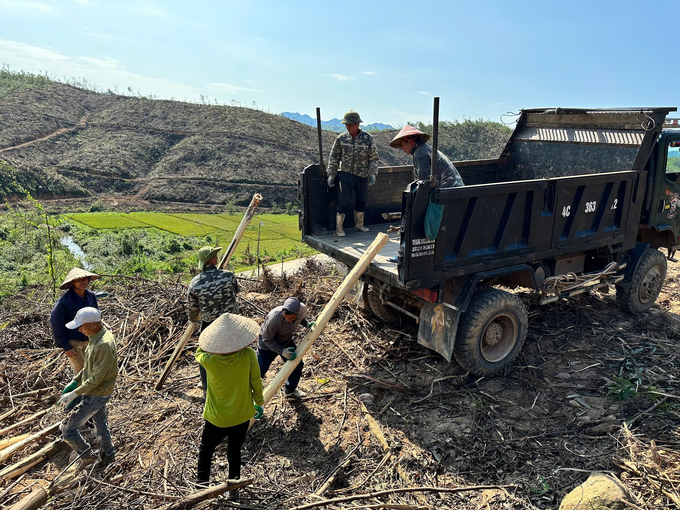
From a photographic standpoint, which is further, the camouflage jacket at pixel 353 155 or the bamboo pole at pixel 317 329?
the camouflage jacket at pixel 353 155

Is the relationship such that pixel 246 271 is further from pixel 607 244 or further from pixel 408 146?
pixel 607 244

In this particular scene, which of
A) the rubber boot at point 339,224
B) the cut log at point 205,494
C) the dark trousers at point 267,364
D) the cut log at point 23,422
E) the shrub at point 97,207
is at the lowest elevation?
the cut log at point 23,422

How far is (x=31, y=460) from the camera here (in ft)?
13.0

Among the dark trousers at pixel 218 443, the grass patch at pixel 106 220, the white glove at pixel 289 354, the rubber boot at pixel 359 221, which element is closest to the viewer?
the dark trousers at pixel 218 443

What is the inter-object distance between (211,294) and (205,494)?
1.86 m

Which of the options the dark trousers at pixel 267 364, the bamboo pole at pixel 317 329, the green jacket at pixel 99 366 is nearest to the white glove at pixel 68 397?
the green jacket at pixel 99 366

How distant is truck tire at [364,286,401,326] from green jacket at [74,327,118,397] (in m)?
3.07

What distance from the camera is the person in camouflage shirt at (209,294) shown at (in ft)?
14.9

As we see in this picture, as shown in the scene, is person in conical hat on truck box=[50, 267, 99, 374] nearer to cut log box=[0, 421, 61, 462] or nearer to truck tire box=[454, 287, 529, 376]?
cut log box=[0, 421, 61, 462]

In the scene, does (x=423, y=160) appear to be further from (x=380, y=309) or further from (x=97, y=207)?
(x=97, y=207)

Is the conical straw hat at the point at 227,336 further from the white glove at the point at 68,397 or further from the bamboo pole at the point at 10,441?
the bamboo pole at the point at 10,441

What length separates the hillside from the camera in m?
24.1

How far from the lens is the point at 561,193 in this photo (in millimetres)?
5102

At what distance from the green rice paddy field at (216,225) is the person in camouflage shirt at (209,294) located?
9247 millimetres
